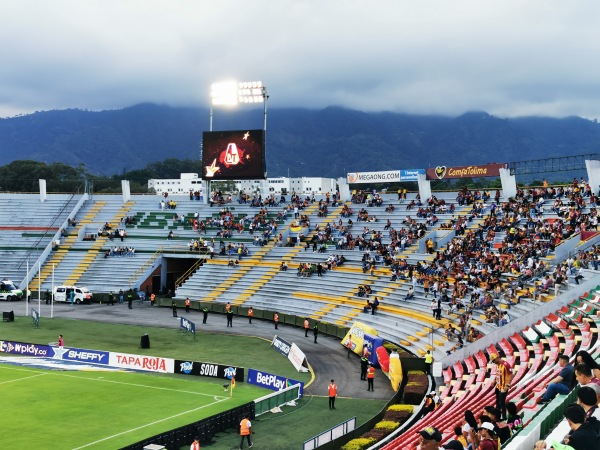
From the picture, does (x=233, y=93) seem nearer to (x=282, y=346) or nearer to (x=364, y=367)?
(x=282, y=346)

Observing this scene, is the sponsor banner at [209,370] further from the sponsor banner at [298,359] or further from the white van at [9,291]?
the white van at [9,291]

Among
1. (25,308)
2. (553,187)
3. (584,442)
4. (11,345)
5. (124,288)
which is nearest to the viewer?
(584,442)

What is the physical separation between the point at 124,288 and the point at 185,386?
3605cm

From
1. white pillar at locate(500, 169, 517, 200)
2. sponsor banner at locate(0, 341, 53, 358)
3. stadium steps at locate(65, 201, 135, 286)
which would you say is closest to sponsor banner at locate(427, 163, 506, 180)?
white pillar at locate(500, 169, 517, 200)

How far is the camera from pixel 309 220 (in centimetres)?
7156

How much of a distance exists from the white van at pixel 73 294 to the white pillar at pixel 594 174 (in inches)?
1771

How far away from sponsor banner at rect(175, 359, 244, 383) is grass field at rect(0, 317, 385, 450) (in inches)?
17.6

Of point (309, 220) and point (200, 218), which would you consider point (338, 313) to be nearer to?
point (309, 220)

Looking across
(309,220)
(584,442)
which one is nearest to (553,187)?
(309,220)

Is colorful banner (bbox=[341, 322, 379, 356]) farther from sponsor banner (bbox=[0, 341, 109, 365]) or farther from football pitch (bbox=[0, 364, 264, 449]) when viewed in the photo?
sponsor banner (bbox=[0, 341, 109, 365])

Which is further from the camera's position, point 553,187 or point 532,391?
point 553,187

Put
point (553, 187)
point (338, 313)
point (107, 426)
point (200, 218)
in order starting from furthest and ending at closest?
point (200, 218)
point (553, 187)
point (338, 313)
point (107, 426)

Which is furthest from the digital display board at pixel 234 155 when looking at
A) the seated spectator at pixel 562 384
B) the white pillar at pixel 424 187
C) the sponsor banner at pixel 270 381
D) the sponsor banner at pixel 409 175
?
the seated spectator at pixel 562 384

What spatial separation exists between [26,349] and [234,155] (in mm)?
37410
